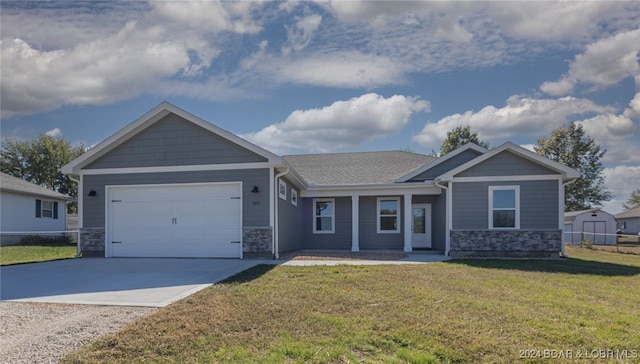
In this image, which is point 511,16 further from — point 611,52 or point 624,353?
point 624,353

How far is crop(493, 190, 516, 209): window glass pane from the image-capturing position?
41.9 feet

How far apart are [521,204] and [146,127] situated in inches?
477

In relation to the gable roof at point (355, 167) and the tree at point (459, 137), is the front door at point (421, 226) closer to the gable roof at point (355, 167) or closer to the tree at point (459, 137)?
the gable roof at point (355, 167)

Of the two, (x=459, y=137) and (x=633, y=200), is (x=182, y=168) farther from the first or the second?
(x=633, y=200)

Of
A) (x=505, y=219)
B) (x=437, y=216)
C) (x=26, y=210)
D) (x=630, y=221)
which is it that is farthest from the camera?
(x=630, y=221)

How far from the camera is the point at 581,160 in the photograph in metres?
37.7

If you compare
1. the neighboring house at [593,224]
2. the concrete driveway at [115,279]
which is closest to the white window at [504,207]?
the concrete driveway at [115,279]

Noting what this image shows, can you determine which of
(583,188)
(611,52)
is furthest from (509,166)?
(583,188)

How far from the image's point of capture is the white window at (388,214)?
15852mm

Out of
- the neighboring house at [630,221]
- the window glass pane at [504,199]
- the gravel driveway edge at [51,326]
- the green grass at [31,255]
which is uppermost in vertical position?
the window glass pane at [504,199]

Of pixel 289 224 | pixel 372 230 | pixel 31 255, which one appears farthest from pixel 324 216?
pixel 31 255

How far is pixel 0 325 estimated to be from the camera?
194 inches

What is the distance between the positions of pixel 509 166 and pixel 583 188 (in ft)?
102

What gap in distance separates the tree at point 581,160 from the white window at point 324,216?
30057 mm
